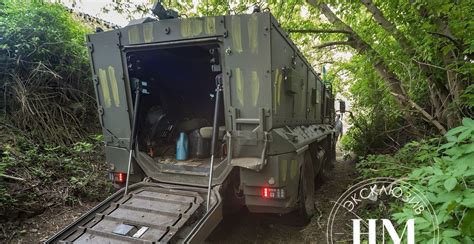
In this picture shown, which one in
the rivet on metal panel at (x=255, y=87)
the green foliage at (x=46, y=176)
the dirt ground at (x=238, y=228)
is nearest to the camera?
the rivet on metal panel at (x=255, y=87)

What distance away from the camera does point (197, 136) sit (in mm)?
3879

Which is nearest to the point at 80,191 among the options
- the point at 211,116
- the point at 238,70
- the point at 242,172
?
the point at 211,116

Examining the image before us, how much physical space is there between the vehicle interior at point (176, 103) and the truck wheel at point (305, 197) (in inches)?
45.0

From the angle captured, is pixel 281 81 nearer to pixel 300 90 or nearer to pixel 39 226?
pixel 300 90

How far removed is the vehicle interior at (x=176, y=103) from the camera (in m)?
3.65

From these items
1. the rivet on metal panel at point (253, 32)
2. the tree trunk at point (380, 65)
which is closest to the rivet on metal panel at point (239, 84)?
the rivet on metal panel at point (253, 32)

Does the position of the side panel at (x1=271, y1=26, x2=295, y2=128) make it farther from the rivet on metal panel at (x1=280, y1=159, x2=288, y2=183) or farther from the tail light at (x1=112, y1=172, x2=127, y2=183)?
the tail light at (x1=112, y1=172, x2=127, y2=183)

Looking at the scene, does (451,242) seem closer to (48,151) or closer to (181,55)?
(181,55)

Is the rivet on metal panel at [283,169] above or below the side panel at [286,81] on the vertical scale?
below

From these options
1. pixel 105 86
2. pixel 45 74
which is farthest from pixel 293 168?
pixel 45 74

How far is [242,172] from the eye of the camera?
293 centimetres

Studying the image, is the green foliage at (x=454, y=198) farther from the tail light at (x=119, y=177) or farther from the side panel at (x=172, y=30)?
the tail light at (x=119, y=177)

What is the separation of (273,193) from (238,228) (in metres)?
1.20

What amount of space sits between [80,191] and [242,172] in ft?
9.45
